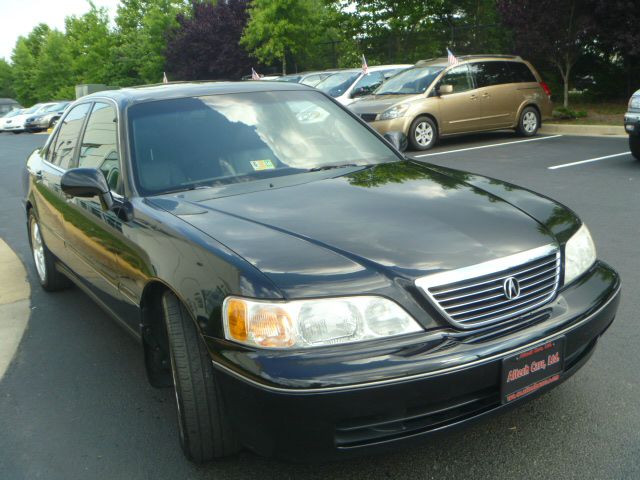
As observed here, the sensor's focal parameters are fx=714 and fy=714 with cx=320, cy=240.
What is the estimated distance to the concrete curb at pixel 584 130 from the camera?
563 inches

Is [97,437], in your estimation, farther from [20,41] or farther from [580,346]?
[20,41]

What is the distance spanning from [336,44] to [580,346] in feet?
101

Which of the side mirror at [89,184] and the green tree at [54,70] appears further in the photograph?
the green tree at [54,70]

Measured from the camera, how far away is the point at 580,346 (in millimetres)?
2801

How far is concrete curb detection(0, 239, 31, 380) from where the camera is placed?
4.49 meters

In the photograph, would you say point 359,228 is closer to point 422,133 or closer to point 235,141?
point 235,141

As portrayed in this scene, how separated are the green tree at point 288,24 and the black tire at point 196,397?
96.4ft

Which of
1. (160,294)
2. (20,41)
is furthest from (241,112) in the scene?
(20,41)

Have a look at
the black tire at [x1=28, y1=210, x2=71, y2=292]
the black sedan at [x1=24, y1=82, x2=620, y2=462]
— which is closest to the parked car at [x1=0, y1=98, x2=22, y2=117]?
the black tire at [x1=28, y1=210, x2=71, y2=292]

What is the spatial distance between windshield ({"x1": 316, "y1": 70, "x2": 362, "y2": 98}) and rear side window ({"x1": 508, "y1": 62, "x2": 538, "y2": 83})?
4.10 m

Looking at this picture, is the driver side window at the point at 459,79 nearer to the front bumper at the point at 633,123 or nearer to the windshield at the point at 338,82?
the windshield at the point at 338,82

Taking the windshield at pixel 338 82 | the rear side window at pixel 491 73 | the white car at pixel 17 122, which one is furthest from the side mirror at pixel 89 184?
the white car at pixel 17 122

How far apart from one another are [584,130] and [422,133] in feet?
12.6

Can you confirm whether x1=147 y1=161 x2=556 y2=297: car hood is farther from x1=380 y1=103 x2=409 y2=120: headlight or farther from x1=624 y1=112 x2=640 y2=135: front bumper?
x1=380 y1=103 x2=409 y2=120: headlight
